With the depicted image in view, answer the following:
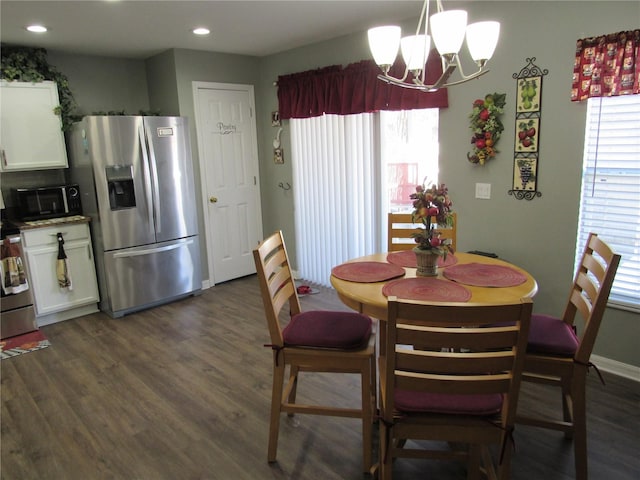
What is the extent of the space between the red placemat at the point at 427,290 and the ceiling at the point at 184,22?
205 centimetres

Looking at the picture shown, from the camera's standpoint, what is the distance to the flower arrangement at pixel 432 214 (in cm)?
216

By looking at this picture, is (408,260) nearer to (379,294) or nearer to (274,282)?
(379,294)

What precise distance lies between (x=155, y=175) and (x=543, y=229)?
3.25 meters

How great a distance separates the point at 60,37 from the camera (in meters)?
3.71

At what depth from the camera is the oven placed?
3.56 m

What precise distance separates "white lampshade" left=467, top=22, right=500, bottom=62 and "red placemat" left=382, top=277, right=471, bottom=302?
1.01 m

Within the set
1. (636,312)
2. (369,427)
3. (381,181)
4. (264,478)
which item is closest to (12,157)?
(381,181)

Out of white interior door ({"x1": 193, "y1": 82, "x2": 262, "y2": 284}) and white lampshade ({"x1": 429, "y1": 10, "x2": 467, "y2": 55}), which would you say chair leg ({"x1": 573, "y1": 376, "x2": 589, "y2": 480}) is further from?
white interior door ({"x1": 193, "y1": 82, "x2": 262, "y2": 284})

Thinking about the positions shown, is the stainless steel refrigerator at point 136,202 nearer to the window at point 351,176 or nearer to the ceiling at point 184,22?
the ceiling at point 184,22

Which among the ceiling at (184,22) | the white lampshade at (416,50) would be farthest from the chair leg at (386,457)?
the ceiling at (184,22)

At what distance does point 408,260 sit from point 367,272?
0.34 m

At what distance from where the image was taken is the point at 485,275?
224cm

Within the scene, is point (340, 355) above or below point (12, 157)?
below

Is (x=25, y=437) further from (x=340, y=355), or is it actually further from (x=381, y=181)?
(x=381, y=181)
